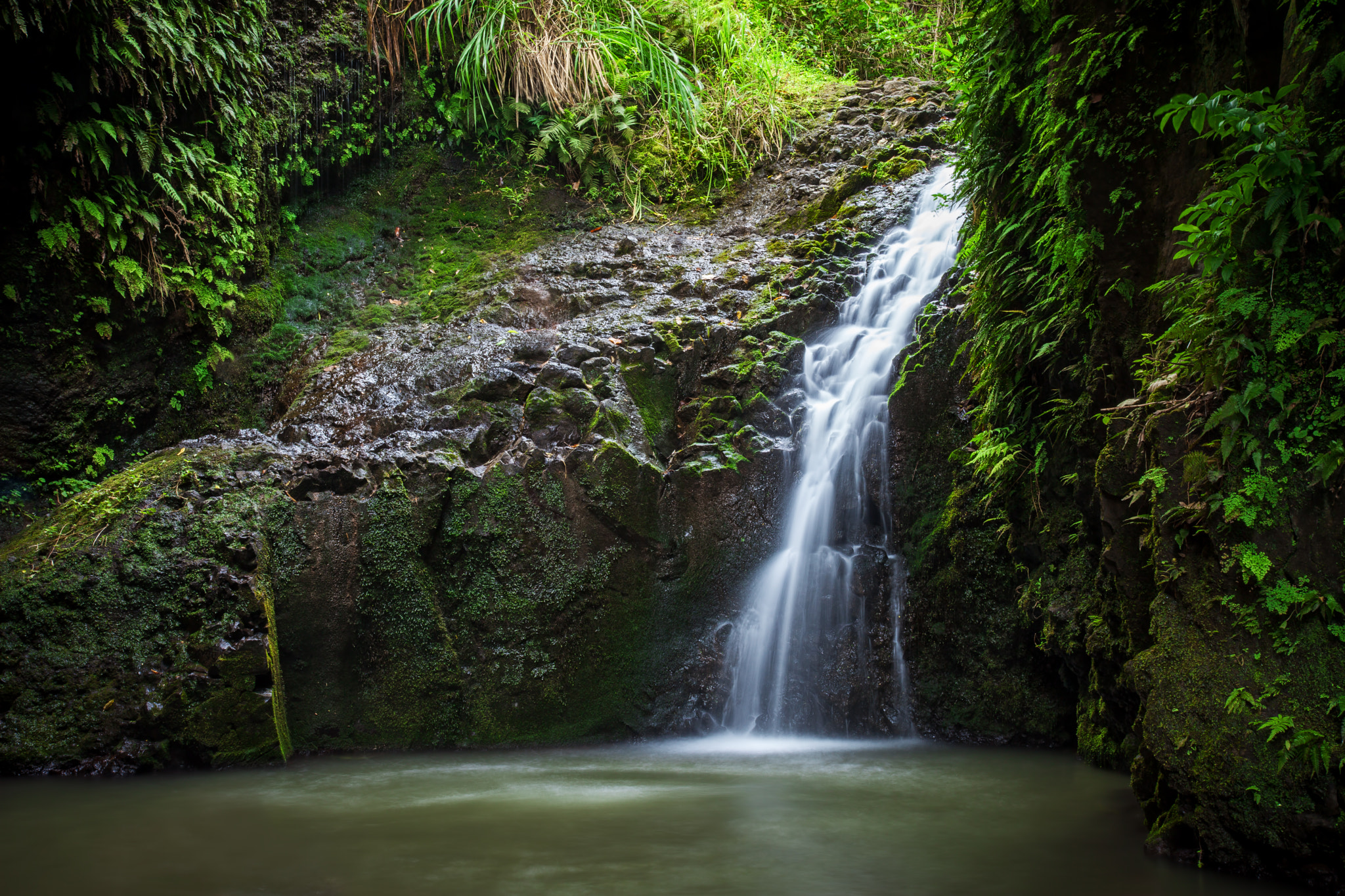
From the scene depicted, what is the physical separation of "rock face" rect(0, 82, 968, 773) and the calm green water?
1.51 feet

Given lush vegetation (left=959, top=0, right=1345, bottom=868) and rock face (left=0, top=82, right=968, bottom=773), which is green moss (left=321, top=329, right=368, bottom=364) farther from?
lush vegetation (left=959, top=0, right=1345, bottom=868)

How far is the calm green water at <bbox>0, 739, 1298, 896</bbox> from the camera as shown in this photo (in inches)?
121

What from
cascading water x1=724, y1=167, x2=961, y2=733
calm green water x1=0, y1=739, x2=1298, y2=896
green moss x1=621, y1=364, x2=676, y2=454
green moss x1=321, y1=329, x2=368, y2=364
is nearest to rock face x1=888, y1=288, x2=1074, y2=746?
cascading water x1=724, y1=167, x2=961, y2=733

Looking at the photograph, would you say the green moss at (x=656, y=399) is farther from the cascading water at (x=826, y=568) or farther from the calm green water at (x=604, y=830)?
the calm green water at (x=604, y=830)

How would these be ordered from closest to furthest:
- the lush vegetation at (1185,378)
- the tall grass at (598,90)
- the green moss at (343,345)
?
the lush vegetation at (1185,378)
the green moss at (343,345)
the tall grass at (598,90)

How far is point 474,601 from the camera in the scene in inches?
224

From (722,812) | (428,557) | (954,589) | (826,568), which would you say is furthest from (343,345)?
(954,589)

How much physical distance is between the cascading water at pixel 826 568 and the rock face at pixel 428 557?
0.73ft

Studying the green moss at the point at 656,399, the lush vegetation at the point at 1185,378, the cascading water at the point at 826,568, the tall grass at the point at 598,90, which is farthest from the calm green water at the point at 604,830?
the tall grass at the point at 598,90

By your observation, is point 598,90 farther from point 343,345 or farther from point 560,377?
point 560,377

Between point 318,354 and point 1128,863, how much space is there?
7239mm

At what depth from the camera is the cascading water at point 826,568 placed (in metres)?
5.75

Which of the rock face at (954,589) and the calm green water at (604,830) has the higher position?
the rock face at (954,589)

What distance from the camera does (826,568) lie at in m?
5.97
